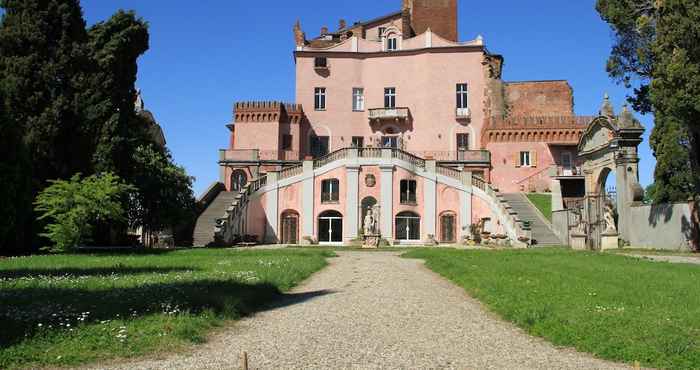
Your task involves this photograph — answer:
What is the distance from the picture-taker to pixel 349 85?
5941 cm

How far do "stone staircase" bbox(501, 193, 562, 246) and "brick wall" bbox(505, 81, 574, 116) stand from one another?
579 inches

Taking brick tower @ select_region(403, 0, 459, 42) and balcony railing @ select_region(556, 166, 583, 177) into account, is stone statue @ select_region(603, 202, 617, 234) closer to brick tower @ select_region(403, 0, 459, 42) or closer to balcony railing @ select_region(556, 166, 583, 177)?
balcony railing @ select_region(556, 166, 583, 177)

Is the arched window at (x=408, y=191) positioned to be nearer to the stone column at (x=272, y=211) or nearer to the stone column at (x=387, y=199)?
the stone column at (x=387, y=199)

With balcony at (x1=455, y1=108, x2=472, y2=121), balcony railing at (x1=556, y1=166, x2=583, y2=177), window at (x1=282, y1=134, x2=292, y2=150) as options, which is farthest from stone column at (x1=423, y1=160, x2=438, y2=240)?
→ window at (x1=282, y1=134, x2=292, y2=150)

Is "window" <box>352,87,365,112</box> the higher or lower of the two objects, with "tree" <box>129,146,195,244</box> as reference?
higher

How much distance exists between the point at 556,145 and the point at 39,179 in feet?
141

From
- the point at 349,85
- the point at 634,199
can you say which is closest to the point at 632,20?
the point at 634,199

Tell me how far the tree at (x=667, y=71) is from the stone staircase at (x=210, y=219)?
2512cm

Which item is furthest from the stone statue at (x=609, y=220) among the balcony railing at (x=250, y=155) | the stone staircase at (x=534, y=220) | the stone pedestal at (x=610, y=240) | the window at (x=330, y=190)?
the balcony railing at (x=250, y=155)

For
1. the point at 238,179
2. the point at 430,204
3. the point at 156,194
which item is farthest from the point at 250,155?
the point at 156,194

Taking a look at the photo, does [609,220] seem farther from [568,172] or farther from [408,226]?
[568,172]

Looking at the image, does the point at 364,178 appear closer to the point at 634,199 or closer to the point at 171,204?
the point at 171,204

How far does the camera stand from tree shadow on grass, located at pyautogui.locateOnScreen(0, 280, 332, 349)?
8570 mm

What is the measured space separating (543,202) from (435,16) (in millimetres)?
27747
